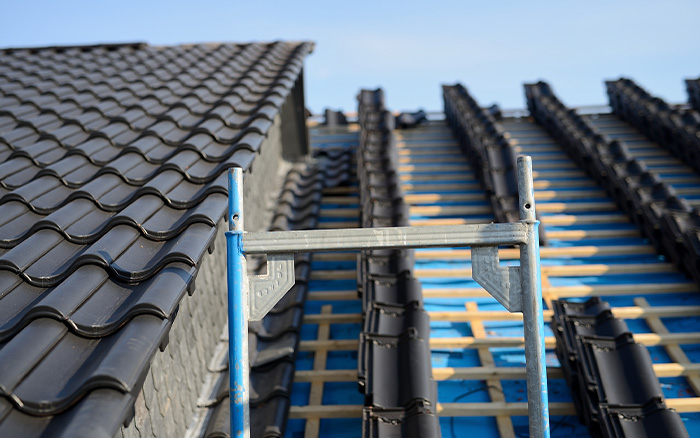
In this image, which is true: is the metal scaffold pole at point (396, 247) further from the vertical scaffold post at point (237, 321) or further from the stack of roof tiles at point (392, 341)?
the stack of roof tiles at point (392, 341)

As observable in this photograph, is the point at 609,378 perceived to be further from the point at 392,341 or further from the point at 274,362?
the point at 274,362

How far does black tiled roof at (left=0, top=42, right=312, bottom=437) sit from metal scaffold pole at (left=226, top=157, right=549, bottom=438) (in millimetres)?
308

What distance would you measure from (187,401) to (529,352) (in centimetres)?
203

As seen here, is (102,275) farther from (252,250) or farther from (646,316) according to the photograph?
(646,316)

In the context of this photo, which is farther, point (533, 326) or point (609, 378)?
point (609, 378)

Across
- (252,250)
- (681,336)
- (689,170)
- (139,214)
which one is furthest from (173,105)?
(689,170)

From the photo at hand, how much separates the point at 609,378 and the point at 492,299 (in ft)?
4.76

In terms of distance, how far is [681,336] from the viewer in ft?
14.2

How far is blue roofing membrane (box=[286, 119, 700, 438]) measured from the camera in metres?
3.73

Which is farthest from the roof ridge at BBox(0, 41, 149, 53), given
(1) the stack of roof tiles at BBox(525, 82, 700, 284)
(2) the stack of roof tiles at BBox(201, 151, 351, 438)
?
(1) the stack of roof tiles at BBox(525, 82, 700, 284)

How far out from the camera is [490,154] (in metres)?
7.31

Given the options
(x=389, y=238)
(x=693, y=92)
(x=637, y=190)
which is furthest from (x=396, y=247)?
Result: (x=693, y=92)

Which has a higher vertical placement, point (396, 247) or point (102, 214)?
point (102, 214)

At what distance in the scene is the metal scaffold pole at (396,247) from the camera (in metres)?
2.33
